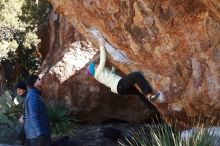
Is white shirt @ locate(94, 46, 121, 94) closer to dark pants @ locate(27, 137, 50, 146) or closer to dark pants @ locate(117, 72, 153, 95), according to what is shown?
dark pants @ locate(117, 72, 153, 95)

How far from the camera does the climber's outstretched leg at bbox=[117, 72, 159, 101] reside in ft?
33.1

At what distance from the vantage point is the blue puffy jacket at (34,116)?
1002cm

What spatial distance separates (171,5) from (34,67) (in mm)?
19577

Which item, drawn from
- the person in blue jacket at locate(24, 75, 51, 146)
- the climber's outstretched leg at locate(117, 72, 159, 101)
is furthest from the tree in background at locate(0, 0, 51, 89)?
the climber's outstretched leg at locate(117, 72, 159, 101)

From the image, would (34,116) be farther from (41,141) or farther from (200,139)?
(200,139)

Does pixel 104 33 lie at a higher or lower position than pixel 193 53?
higher

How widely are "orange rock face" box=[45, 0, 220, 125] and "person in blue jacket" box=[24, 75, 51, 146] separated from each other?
2.18 m

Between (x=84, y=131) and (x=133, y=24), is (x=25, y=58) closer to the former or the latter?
(x=84, y=131)

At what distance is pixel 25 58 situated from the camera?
28.4 meters

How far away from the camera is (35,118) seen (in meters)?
10.0

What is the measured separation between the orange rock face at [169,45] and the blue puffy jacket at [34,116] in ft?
7.35

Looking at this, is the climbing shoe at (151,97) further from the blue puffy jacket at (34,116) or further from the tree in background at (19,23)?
the tree in background at (19,23)

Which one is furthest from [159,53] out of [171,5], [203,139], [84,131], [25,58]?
[25,58]

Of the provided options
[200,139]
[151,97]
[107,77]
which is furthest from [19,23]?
[200,139]
